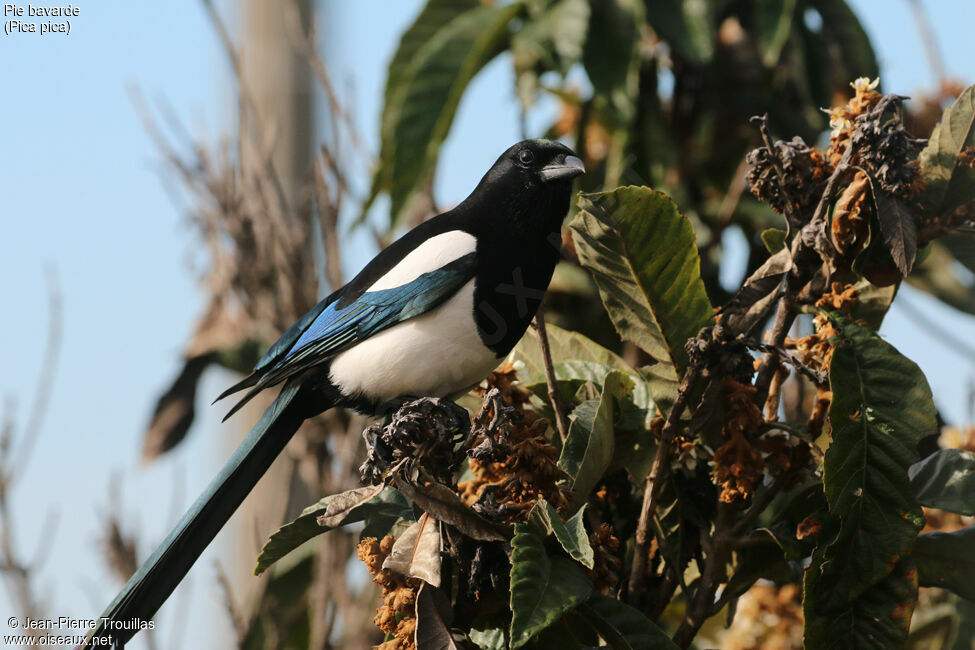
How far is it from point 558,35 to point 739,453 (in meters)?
2.29

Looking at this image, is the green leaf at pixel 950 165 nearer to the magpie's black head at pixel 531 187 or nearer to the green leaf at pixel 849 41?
the magpie's black head at pixel 531 187

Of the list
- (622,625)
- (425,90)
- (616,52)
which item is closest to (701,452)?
(622,625)

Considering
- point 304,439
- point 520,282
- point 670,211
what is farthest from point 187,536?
point 304,439

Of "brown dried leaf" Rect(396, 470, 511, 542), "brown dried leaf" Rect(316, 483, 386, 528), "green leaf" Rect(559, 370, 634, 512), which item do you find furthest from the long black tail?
"green leaf" Rect(559, 370, 634, 512)

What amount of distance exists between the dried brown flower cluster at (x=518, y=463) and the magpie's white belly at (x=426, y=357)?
44 centimetres

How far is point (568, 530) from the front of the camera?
1682 millimetres

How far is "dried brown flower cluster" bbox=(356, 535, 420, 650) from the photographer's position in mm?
1796

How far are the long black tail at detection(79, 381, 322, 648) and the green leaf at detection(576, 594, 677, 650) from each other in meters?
0.91

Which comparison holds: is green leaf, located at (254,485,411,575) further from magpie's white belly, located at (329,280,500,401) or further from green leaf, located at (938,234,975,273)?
green leaf, located at (938,234,975,273)

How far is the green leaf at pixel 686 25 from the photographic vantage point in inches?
148

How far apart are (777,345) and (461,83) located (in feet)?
6.90

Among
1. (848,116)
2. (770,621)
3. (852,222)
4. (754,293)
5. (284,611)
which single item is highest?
(848,116)

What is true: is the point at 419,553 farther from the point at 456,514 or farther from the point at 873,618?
the point at 873,618

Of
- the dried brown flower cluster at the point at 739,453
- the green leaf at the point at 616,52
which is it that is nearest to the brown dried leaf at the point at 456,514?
the dried brown flower cluster at the point at 739,453
